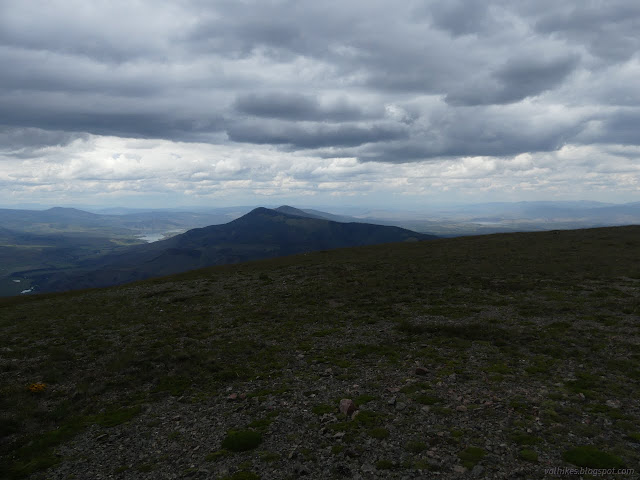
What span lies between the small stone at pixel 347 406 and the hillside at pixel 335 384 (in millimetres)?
358

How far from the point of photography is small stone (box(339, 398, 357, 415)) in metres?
16.8

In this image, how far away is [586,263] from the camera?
2041 inches

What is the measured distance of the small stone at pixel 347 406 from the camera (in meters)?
16.8

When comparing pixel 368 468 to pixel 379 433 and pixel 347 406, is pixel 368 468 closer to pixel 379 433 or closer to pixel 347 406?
pixel 379 433

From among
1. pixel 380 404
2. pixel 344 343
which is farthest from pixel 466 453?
pixel 344 343

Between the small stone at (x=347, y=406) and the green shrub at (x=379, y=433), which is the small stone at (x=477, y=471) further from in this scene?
the small stone at (x=347, y=406)

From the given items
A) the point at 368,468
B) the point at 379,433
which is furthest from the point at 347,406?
the point at 368,468

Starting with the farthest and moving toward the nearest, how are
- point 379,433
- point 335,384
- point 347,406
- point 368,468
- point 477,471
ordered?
1. point 335,384
2. point 347,406
3. point 379,433
4. point 368,468
5. point 477,471

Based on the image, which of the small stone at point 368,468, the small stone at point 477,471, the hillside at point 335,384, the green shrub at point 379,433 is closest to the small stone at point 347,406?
the hillside at point 335,384

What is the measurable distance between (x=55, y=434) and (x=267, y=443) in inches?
434

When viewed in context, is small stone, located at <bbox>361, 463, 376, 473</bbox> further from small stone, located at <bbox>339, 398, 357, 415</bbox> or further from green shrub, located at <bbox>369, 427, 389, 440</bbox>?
small stone, located at <bbox>339, 398, 357, 415</bbox>

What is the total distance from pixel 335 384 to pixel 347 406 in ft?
10.7

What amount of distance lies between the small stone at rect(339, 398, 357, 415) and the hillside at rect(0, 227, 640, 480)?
358 mm

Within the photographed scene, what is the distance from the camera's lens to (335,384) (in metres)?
20.2
